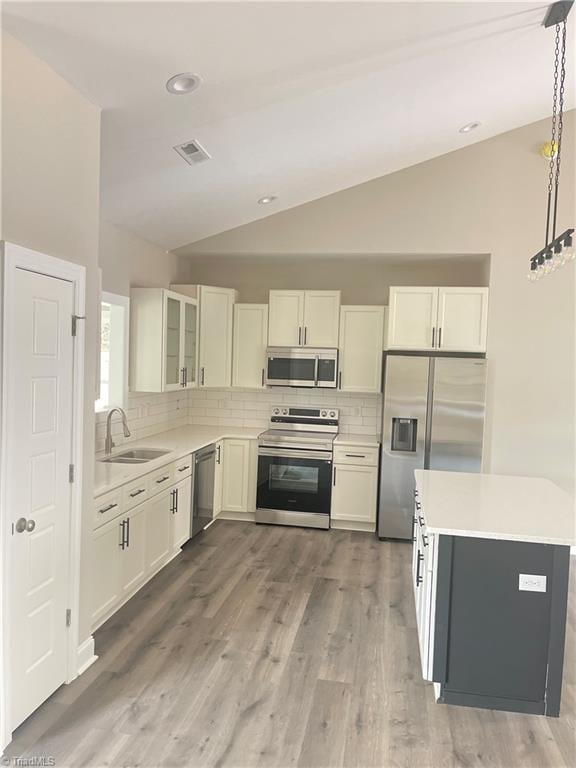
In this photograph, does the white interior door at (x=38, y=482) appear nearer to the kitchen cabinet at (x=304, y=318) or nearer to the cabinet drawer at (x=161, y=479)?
the cabinet drawer at (x=161, y=479)

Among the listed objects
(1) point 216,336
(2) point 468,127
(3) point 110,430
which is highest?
(2) point 468,127

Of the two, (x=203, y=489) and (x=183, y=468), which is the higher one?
(x=183, y=468)

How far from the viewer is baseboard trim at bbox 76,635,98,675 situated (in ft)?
8.94

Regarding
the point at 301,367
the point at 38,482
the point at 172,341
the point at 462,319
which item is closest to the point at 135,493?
the point at 38,482

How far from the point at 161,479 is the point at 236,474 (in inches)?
60.7

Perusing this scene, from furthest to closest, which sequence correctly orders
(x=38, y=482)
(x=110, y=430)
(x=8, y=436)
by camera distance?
(x=110, y=430) < (x=38, y=482) < (x=8, y=436)

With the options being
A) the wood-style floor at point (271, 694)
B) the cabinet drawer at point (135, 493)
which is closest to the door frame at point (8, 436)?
the wood-style floor at point (271, 694)

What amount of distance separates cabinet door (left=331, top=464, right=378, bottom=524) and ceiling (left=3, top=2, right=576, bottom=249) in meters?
2.68

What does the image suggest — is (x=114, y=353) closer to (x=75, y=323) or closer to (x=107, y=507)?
(x=107, y=507)

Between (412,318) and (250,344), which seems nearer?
(412,318)

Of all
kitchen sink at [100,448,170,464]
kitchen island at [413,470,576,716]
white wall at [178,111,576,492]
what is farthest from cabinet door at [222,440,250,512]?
kitchen island at [413,470,576,716]

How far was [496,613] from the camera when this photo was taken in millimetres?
2539

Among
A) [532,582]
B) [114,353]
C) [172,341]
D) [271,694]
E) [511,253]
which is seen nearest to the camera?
[532,582]

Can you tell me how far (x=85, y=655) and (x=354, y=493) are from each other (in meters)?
2.95
